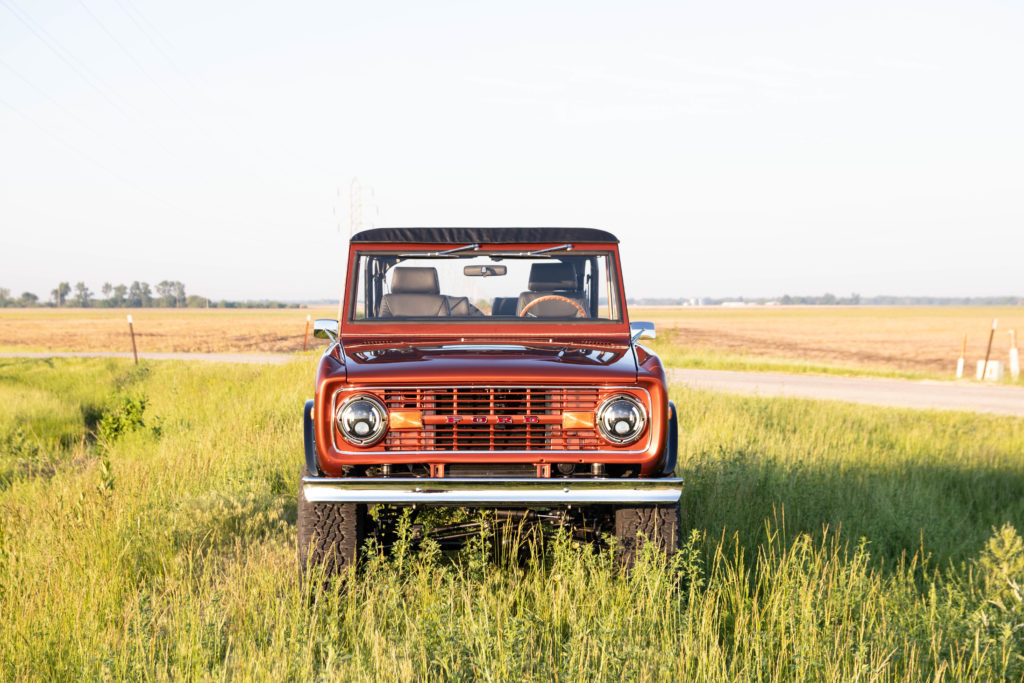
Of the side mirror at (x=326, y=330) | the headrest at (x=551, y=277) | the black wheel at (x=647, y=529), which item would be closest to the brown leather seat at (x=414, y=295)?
the side mirror at (x=326, y=330)

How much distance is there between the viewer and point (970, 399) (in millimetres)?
15891

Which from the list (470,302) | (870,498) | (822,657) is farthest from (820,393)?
(822,657)

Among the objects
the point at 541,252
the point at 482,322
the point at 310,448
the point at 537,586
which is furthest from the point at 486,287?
the point at 537,586

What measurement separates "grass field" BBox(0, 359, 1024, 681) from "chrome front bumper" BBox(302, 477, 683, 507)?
13.3 inches

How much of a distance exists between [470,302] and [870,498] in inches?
160

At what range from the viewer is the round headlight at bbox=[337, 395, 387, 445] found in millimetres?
4020

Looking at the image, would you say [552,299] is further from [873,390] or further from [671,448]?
[873,390]

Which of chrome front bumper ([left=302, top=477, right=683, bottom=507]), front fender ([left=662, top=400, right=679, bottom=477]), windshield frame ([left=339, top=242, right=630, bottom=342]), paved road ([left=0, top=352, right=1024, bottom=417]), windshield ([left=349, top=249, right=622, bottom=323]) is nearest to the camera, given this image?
chrome front bumper ([left=302, top=477, right=683, bottom=507])

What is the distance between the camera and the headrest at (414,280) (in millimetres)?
5398

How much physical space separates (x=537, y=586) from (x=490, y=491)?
0.63 meters

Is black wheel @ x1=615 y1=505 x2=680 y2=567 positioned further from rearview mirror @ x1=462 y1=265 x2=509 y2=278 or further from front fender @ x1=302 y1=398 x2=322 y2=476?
rearview mirror @ x1=462 y1=265 x2=509 y2=278

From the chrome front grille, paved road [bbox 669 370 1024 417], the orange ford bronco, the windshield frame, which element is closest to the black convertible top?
the windshield frame

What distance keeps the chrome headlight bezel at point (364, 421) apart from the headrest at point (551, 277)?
1819mm

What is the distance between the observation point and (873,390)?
695 inches
